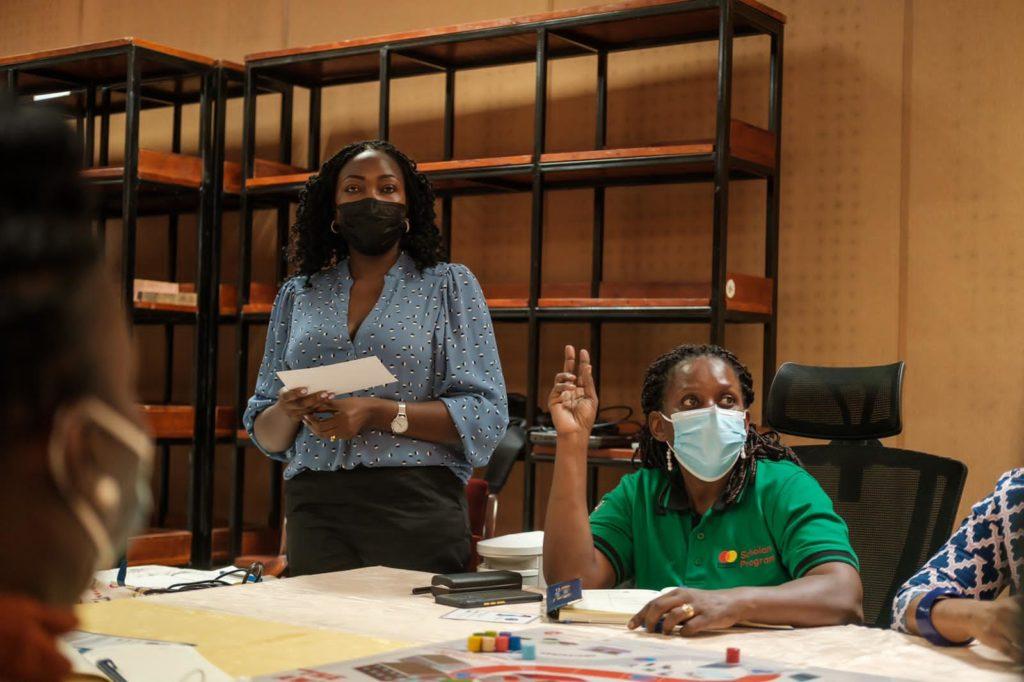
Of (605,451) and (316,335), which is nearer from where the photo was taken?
(316,335)

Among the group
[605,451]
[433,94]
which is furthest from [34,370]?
[433,94]

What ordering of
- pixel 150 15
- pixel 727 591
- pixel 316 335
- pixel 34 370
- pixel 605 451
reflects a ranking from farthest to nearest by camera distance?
pixel 150 15
pixel 605 451
pixel 316 335
pixel 727 591
pixel 34 370

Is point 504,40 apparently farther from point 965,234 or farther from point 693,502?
point 693,502

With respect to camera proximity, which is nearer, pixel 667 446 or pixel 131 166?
pixel 667 446

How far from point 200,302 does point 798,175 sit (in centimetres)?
254

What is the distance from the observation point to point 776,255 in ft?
13.2

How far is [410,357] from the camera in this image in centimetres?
228

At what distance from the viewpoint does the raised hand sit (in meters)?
2.12

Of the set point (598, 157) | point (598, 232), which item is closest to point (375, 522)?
point (598, 157)

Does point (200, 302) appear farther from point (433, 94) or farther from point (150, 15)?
point (150, 15)

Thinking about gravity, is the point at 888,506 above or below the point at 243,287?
below

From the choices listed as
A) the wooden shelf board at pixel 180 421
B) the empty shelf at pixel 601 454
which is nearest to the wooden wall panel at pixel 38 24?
the wooden shelf board at pixel 180 421

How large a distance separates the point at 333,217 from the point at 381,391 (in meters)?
0.49

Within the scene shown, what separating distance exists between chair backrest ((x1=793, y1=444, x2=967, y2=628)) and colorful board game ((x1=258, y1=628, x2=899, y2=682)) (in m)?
0.99
